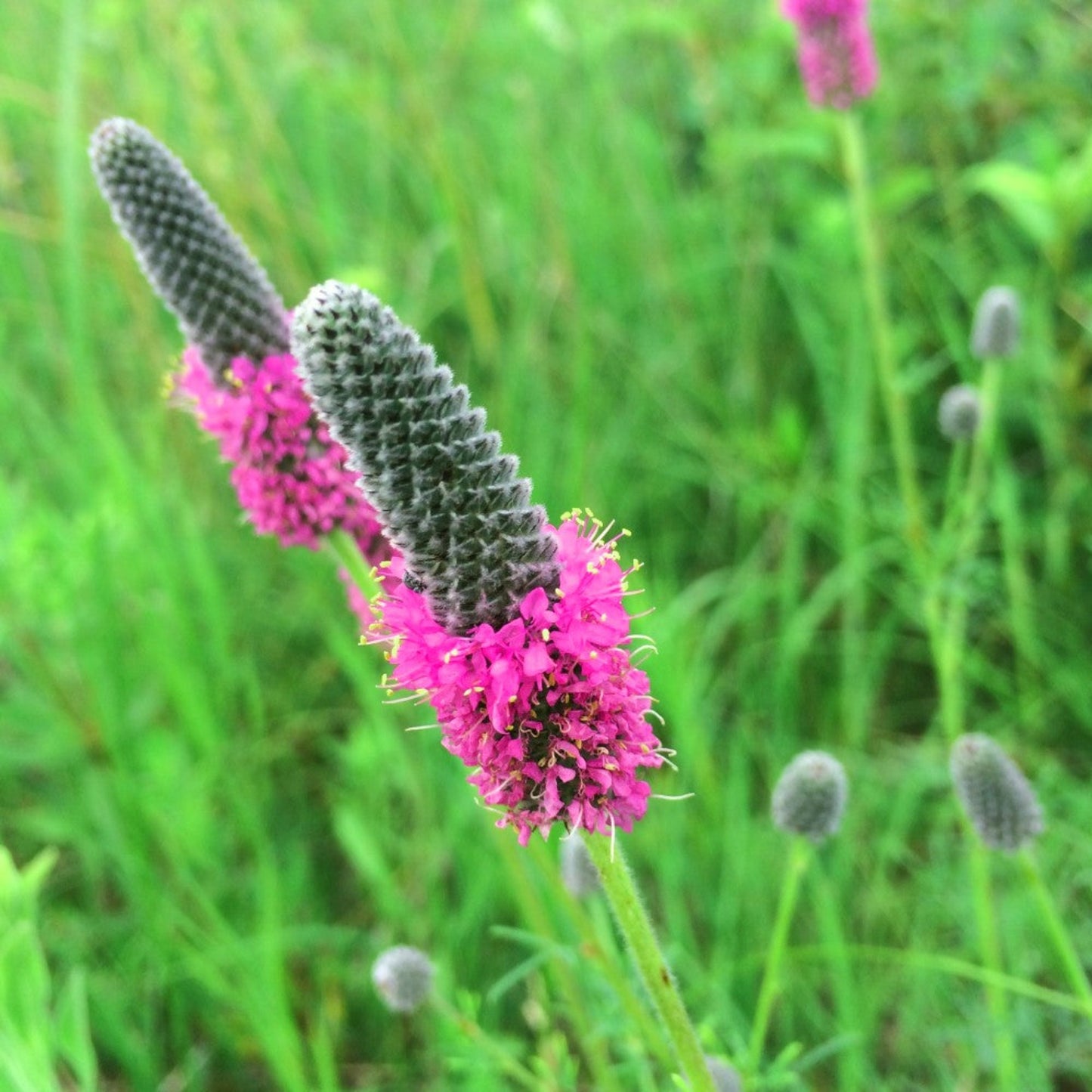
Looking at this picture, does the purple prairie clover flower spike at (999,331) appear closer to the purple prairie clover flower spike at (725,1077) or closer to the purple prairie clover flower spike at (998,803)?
the purple prairie clover flower spike at (998,803)

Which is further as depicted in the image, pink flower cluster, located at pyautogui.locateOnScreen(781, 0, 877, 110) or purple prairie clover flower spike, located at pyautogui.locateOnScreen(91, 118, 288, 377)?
pink flower cluster, located at pyautogui.locateOnScreen(781, 0, 877, 110)

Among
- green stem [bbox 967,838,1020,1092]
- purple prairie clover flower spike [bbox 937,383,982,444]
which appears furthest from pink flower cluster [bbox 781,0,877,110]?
green stem [bbox 967,838,1020,1092]

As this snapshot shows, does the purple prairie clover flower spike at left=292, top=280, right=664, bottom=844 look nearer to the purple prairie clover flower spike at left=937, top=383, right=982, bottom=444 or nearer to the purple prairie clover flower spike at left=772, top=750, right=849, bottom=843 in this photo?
the purple prairie clover flower spike at left=772, top=750, right=849, bottom=843

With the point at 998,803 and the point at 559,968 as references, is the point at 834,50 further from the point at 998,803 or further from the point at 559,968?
the point at 559,968

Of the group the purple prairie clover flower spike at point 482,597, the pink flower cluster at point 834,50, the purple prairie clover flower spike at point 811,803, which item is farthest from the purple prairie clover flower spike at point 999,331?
the purple prairie clover flower spike at point 482,597

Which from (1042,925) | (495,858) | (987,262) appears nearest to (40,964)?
(495,858)

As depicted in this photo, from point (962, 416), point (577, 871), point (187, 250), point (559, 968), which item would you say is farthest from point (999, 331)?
point (187, 250)

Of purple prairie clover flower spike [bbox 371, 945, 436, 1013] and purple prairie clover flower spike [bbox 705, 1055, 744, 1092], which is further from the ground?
purple prairie clover flower spike [bbox 371, 945, 436, 1013]
